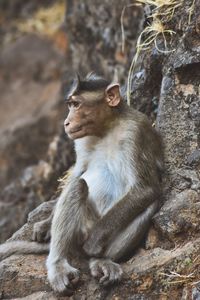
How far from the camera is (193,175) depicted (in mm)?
7273

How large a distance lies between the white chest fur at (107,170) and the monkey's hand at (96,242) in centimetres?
32

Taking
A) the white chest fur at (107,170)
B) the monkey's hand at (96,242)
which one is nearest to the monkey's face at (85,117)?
the white chest fur at (107,170)

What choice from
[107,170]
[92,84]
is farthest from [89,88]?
[107,170]

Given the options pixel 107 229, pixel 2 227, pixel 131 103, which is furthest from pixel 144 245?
pixel 2 227

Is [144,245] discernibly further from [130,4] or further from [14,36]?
[14,36]

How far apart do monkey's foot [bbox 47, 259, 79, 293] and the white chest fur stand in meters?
0.61

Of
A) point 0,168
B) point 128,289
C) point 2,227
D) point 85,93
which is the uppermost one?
point 85,93

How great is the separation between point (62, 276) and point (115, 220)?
61cm

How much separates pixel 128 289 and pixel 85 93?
1748mm

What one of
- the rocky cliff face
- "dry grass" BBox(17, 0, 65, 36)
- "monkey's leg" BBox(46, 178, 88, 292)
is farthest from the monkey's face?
"dry grass" BBox(17, 0, 65, 36)

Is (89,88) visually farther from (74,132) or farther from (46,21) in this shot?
(46,21)

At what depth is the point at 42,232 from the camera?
25.1ft

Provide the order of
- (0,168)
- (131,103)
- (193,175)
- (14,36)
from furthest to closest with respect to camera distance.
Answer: (14,36) → (0,168) → (131,103) → (193,175)

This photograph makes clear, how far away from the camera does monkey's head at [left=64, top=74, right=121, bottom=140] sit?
7398mm
